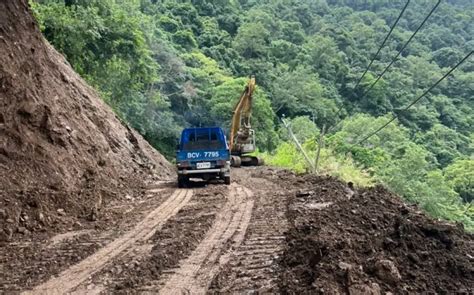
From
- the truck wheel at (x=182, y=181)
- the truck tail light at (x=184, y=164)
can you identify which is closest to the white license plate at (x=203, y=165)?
the truck tail light at (x=184, y=164)

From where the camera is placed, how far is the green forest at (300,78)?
3078cm

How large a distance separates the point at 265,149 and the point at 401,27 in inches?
A: 2843

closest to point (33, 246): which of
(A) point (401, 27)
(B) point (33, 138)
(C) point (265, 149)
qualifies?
(B) point (33, 138)

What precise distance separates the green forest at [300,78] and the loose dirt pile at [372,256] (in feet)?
47.8

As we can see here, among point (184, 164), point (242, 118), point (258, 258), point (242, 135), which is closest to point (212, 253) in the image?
point (258, 258)

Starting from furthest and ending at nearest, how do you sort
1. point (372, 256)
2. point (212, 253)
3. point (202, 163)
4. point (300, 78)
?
point (300, 78) → point (202, 163) → point (212, 253) → point (372, 256)

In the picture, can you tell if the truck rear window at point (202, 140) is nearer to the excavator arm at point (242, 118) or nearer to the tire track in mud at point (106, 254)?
the tire track in mud at point (106, 254)

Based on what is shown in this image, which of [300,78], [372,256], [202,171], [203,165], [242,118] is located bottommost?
[372,256]

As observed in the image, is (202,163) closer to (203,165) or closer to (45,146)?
(203,165)

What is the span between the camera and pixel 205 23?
80750 mm

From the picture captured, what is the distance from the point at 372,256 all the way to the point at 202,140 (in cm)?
1494

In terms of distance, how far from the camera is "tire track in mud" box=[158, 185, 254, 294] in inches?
289

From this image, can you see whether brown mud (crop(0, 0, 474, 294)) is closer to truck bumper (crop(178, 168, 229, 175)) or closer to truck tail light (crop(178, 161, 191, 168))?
truck bumper (crop(178, 168, 229, 175))

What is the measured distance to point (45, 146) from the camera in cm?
1458
